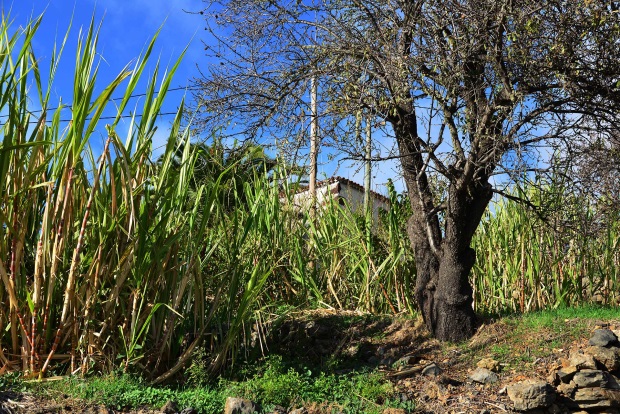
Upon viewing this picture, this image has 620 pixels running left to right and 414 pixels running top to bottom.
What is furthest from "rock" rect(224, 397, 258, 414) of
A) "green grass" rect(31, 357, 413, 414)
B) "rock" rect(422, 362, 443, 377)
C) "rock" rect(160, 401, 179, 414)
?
"rock" rect(422, 362, 443, 377)

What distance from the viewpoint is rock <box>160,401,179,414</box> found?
15.3ft

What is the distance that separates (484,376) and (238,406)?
96.3 inches

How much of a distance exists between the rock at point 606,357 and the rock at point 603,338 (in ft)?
0.39

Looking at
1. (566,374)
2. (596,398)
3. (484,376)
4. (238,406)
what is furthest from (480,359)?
(238,406)

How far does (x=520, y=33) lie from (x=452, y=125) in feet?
3.73

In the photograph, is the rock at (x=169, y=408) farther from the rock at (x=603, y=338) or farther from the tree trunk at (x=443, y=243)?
the rock at (x=603, y=338)

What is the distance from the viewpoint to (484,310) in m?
8.35

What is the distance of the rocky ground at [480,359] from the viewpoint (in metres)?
5.75

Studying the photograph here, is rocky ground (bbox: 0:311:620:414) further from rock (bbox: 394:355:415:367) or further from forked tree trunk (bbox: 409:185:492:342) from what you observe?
forked tree trunk (bbox: 409:185:492:342)

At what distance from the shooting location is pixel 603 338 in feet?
21.5

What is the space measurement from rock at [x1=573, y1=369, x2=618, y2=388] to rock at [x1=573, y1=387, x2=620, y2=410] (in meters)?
0.04

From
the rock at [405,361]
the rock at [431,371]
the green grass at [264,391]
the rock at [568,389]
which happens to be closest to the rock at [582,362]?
the rock at [568,389]

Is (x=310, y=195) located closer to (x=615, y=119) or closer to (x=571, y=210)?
(x=571, y=210)

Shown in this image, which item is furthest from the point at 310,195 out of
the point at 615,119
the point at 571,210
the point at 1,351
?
the point at 1,351
